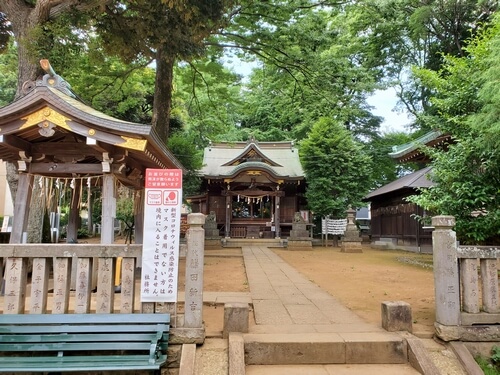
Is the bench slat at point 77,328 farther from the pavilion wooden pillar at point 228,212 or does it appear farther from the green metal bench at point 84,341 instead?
the pavilion wooden pillar at point 228,212

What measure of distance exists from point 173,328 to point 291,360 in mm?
1397

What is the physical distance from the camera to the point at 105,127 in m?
5.61

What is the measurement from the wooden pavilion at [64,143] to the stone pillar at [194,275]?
2335 mm

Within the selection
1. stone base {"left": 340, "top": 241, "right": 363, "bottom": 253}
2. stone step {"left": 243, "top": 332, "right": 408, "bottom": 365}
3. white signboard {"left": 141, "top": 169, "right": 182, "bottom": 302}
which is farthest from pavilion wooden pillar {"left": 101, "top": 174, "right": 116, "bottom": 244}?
stone base {"left": 340, "top": 241, "right": 363, "bottom": 253}

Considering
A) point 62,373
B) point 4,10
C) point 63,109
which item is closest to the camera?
point 62,373

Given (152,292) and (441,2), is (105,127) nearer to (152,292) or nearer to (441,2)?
(152,292)

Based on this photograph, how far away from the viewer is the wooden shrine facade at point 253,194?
20.0 m

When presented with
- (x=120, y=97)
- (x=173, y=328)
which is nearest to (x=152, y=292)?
(x=173, y=328)

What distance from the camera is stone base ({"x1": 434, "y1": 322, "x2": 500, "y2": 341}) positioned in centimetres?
396

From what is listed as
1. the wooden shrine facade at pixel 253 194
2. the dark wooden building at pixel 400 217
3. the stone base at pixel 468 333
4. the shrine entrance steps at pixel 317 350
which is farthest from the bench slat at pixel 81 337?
the wooden shrine facade at pixel 253 194

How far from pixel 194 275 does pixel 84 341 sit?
134 cm

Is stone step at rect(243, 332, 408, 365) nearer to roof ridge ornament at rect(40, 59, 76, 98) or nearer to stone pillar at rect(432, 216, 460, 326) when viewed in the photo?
stone pillar at rect(432, 216, 460, 326)

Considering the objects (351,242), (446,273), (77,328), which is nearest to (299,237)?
(351,242)

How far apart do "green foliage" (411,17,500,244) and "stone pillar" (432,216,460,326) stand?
88.8 inches
